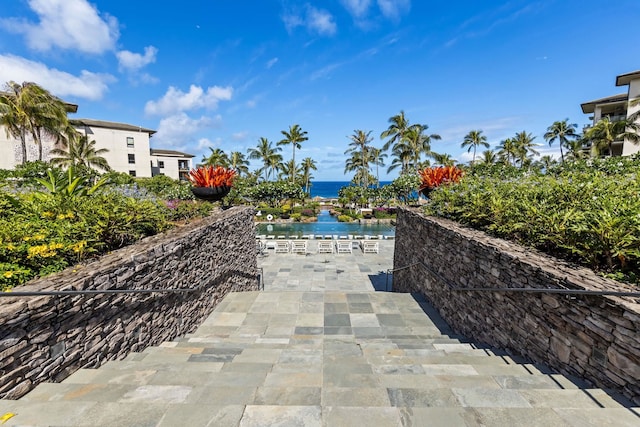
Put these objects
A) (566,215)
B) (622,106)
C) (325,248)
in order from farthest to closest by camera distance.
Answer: (622,106), (325,248), (566,215)

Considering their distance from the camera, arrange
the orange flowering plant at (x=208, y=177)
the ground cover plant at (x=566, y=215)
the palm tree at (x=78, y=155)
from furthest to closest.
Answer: the palm tree at (x=78, y=155) < the orange flowering plant at (x=208, y=177) < the ground cover plant at (x=566, y=215)

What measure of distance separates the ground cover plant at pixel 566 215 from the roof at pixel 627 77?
105 feet

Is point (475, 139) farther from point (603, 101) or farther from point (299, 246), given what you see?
point (299, 246)

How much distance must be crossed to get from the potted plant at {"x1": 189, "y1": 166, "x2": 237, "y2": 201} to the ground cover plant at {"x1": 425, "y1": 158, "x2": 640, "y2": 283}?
6.32 m

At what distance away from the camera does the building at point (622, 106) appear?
2683cm

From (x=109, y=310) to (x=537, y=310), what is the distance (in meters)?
5.21

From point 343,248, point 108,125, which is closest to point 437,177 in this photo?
point 343,248

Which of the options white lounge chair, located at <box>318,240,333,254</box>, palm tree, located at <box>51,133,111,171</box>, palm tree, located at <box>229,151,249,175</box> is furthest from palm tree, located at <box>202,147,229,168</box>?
white lounge chair, located at <box>318,240,333,254</box>

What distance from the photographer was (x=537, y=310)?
11.5ft

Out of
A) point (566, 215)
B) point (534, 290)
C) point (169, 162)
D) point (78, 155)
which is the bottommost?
point (534, 290)

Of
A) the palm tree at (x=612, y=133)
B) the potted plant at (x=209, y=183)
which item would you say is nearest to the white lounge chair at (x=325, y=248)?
the potted plant at (x=209, y=183)

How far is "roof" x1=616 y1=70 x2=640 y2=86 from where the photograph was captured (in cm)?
2617

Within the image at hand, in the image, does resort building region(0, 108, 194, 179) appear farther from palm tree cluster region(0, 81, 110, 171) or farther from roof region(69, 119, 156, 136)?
palm tree cluster region(0, 81, 110, 171)

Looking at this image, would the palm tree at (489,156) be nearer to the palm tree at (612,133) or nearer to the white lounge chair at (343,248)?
the palm tree at (612,133)
